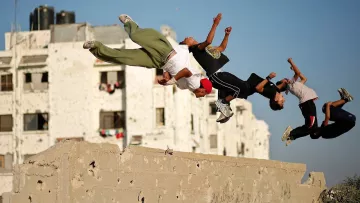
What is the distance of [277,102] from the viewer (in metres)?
11.2

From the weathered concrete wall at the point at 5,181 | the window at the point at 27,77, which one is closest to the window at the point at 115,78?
the window at the point at 27,77

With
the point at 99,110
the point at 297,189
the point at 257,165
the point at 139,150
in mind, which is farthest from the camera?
the point at 99,110

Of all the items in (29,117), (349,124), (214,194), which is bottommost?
(214,194)

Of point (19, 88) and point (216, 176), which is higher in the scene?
point (19, 88)

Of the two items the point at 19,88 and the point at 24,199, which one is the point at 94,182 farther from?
the point at 19,88

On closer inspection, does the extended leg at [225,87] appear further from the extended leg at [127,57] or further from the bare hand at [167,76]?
the extended leg at [127,57]

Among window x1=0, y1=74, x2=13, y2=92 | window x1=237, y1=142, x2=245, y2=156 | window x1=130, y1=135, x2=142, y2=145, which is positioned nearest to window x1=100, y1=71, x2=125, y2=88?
window x1=130, y1=135, x2=142, y2=145

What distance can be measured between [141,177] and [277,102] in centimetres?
321

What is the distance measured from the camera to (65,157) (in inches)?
443

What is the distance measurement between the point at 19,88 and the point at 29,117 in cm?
199

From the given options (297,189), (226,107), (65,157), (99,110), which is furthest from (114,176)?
(99,110)

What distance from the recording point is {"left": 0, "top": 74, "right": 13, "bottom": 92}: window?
163 feet

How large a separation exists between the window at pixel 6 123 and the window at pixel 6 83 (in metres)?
1.77

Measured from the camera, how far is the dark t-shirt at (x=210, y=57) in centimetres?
1068
